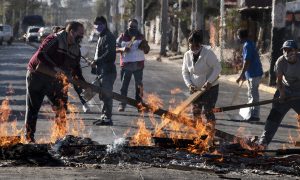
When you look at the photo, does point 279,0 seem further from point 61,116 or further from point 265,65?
point 61,116

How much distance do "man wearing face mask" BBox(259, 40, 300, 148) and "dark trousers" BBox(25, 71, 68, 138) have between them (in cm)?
279

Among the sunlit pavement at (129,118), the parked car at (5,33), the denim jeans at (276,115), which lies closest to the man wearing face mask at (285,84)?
the denim jeans at (276,115)

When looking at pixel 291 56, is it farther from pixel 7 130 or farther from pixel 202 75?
pixel 7 130

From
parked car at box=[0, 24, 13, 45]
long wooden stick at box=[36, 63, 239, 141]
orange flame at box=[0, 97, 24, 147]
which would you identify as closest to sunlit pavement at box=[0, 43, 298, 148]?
orange flame at box=[0, 97, 24, 147]

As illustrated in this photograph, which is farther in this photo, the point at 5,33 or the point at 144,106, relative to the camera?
the point at 5,33

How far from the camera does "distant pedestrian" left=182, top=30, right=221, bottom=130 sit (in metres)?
11.8

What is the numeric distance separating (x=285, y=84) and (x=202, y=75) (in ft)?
3.74

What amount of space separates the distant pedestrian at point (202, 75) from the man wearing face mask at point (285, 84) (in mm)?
796

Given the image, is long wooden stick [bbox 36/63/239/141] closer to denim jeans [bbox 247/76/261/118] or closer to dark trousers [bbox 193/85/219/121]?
dark trousers [bbox 193/85/219/121]

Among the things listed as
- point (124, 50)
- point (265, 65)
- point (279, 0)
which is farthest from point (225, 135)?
point (265, 65)

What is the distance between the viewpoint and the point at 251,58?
52.5 ft

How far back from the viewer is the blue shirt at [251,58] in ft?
52.3

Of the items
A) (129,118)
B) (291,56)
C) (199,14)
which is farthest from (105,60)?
(199,14)

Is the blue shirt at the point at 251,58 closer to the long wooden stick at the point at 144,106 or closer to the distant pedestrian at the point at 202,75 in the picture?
the distant pedestrian at the point at 202,75
